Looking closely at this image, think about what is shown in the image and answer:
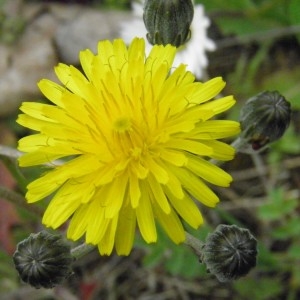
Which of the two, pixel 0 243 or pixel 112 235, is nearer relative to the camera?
pixel 112 235

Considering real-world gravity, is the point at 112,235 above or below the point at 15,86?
below

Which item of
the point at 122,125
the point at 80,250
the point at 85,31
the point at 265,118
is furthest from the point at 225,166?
the point at 122,125

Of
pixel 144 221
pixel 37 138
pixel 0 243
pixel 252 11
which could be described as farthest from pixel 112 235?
pixel 252 11

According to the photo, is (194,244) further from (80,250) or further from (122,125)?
(122,125)

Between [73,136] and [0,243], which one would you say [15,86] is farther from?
[73,136]

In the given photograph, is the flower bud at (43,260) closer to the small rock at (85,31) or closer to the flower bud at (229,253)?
the flower bud at (229,253)

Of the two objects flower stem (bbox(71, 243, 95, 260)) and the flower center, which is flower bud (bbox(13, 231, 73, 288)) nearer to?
flower stem (bbox(71, 243, 95, 260))
